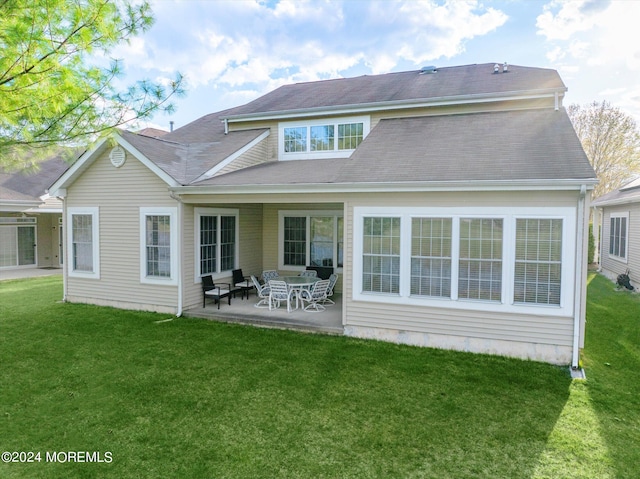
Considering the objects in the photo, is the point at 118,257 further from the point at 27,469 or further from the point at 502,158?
the point at 502,158

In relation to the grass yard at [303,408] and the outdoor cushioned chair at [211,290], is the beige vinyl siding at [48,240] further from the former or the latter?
the outdoor cushioned chair at [211,290]

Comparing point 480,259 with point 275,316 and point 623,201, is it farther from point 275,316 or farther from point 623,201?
point 623,201

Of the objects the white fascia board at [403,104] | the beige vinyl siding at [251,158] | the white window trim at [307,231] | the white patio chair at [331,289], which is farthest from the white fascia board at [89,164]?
the white patio chair at [331,289]

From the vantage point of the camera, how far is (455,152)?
830cm

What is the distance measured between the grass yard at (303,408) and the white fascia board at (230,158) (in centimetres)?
399

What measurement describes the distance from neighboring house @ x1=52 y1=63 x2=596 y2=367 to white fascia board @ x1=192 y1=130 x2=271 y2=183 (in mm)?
55

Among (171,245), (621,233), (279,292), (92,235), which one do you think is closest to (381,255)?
(279,292)

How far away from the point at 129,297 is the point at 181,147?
467 cm

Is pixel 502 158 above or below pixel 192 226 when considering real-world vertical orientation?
above

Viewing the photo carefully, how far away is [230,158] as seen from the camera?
36.0ft

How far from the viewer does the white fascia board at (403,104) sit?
9.97 m

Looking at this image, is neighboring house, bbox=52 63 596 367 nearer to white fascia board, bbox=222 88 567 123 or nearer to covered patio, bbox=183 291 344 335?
white fascia board, bbox=222 88 567 123

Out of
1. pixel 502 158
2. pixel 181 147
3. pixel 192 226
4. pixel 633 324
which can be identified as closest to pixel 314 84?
pixel 181 147

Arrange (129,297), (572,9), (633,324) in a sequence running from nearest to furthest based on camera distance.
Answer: (633,324)
(129,297)
(572,9)
